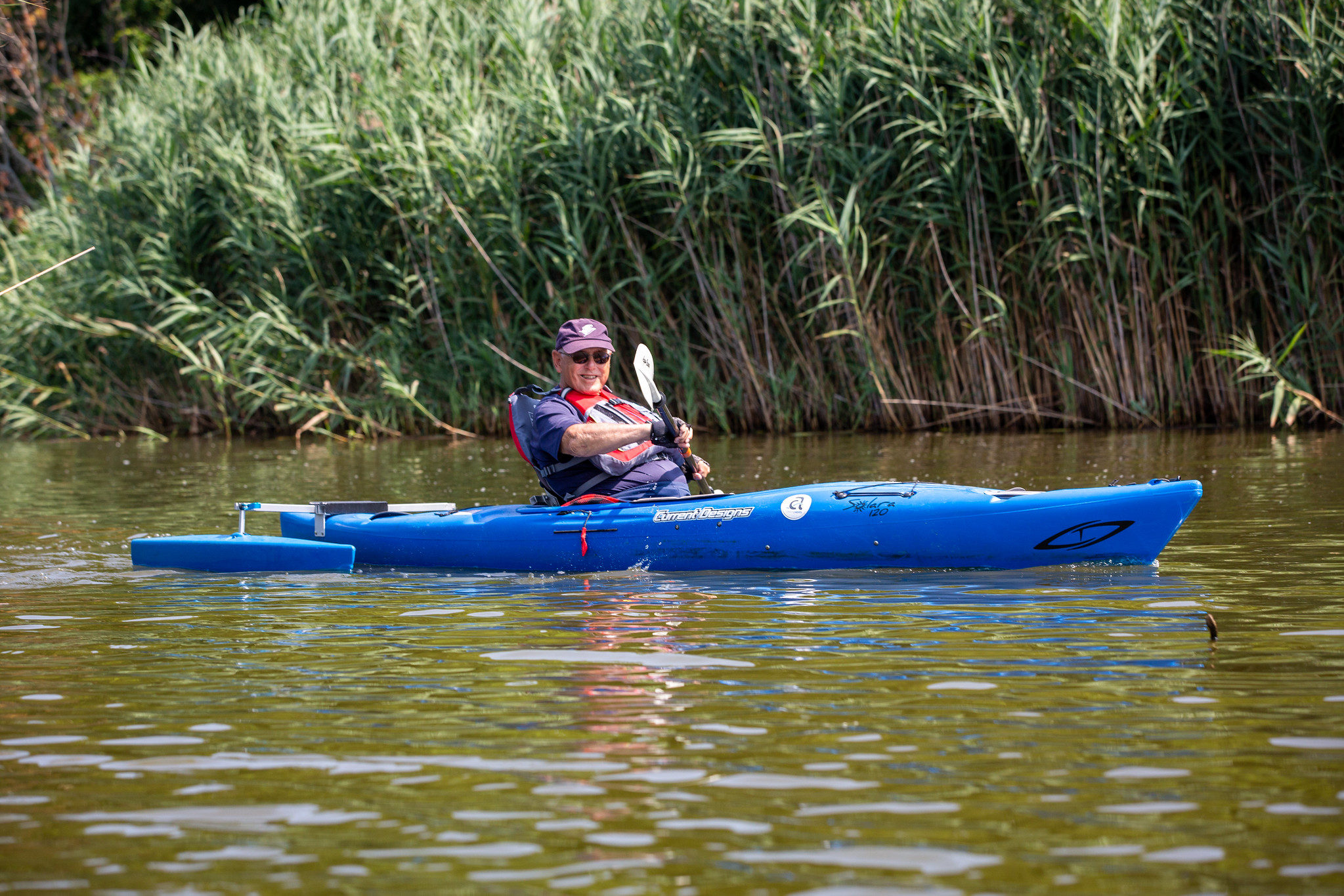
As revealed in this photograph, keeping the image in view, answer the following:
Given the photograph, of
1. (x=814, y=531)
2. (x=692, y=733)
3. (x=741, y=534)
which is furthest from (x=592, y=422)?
(x=692, y=733)

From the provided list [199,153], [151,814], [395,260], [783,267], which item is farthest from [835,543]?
[199,153]

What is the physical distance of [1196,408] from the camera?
10.9 metres

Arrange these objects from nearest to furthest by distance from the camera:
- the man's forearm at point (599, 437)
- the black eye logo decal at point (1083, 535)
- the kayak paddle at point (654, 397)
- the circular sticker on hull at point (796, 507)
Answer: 1. the black eye logo decal at point (1083, 535)
2. the circular sticker on hull at point (796, 507)
3. the man's forearm at point (599, 437)
4. the kayak paddle at point (654, 397)

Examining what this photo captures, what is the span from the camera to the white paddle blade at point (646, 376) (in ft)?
20.6

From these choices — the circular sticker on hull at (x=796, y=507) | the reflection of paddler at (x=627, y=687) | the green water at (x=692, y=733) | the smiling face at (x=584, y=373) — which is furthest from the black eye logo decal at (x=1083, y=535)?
the smiling face at (x=584, y=373)

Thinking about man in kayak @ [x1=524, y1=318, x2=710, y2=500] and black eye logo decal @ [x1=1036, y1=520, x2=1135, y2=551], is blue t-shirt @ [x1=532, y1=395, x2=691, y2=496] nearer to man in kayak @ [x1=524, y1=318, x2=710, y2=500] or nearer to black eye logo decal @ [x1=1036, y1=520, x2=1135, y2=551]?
man in kayak @ [x1=524, y1=318, x2=710, y2=500]

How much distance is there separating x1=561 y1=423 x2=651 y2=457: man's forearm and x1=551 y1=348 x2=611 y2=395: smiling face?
0.21m

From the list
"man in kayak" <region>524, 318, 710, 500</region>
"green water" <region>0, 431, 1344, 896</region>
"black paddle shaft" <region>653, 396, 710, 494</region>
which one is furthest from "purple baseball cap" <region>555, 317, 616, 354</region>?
"green water" <region>0, 431, 1344, 896</region>

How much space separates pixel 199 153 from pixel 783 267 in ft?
18.7

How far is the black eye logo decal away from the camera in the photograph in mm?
5371

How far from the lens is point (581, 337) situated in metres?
6.09

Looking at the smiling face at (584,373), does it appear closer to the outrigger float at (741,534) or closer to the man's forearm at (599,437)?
the man's forearm at (599,437)

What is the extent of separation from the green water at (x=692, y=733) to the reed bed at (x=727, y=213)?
16.6ft

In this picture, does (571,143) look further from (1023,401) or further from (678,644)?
(678,644)
